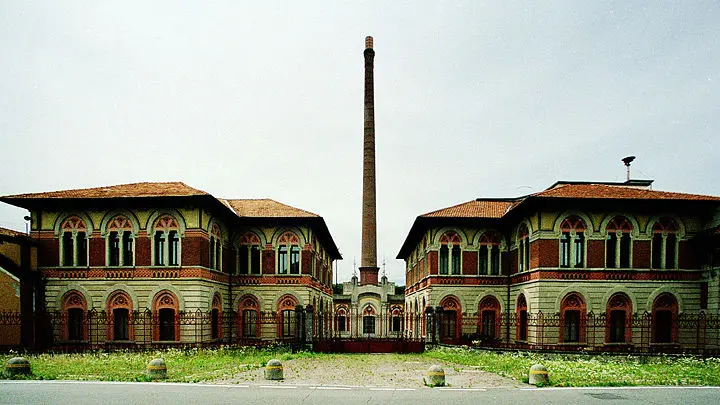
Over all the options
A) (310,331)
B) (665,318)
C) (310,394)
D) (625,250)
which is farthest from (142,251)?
(665,318)

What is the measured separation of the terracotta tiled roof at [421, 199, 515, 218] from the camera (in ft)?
96.9

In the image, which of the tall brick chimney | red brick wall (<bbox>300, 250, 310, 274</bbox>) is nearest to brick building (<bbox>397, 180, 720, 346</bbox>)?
red brick wall (<bbox>300, 250, 310, 274</bbox>)

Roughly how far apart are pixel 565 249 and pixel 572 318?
124 inches

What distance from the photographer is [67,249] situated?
25312mm

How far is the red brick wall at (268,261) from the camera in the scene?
96.9 ft

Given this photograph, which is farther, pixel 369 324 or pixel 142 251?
pixel 369 324

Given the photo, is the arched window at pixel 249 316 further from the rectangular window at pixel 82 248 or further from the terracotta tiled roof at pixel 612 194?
the terracotta tiled roof at pixel 612 194

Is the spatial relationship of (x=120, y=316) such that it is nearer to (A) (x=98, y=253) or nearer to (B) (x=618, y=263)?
(A) (x=98, y=253)

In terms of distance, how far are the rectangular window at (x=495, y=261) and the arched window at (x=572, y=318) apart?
18.1 ft

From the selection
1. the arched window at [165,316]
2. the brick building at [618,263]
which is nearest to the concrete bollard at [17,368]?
the arched window at [165,316]

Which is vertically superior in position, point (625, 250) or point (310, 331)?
point (625, 250)

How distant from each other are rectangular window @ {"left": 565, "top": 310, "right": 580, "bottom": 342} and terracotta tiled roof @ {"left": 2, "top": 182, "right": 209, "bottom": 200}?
1720cm

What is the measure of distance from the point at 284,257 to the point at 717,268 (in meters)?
20.5

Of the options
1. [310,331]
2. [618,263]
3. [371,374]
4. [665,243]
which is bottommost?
[310,331]
